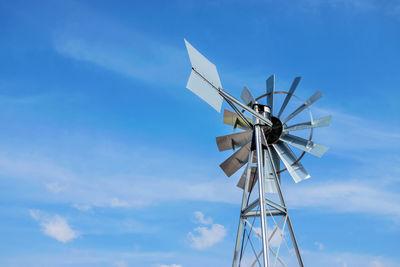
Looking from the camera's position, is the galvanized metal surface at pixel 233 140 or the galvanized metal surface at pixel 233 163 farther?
the galvanized metal surface at pixel 233 163

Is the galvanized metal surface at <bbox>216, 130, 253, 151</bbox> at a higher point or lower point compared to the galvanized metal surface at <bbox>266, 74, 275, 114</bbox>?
lower

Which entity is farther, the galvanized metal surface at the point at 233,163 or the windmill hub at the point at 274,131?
the galvanized metal surface at the point at 233,163

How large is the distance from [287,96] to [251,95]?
5.42ft

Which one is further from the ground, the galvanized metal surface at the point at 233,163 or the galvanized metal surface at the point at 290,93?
the galvanized metal surface at the point at 290,93

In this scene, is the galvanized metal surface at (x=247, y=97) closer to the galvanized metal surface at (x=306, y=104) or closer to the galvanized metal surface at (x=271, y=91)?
the galvanized metal surface at (x=271, y=91)

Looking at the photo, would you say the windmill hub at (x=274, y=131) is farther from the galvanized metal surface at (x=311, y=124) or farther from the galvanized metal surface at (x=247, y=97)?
the galvanized metal surface at (x=247, y=97)

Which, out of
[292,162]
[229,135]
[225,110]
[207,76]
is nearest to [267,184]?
[292,162]

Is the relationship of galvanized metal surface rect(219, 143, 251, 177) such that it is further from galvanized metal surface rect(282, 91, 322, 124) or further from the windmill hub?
galvanized metal surface rect(282, 91, 322, 124)

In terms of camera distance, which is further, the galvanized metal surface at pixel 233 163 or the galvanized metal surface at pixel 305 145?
the galvanized metal surface at pixel 233 163

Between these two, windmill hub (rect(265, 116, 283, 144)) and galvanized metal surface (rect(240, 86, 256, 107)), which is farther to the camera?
galvanized metal surface (rect(240, 86, 256, 107))

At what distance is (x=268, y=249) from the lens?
1516 centimetres

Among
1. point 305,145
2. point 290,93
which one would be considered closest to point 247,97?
point 290,93

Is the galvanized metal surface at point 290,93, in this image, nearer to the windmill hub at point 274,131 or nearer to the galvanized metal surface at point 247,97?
the windmill hub at point 274,131

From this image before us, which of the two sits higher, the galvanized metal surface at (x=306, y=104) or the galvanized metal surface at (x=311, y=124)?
the galvanized metal surface at (x=306, y=104)
